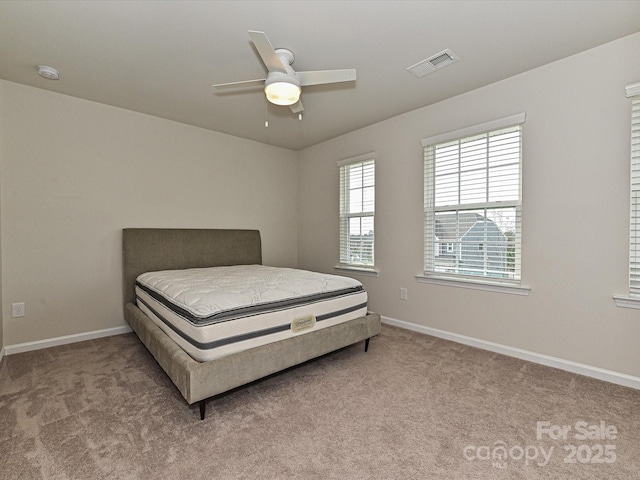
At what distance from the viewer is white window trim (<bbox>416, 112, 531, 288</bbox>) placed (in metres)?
2.76

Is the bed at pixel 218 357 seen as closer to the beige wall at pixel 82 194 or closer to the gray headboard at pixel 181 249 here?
the gray headboard at pixel 181 249

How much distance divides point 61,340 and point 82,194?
1.53 metres

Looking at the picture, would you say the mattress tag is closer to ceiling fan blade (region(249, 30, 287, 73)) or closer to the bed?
the bed

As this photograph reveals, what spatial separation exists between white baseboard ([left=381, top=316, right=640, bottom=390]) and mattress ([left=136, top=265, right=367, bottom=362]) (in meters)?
1.08

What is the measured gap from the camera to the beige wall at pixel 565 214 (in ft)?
7.48

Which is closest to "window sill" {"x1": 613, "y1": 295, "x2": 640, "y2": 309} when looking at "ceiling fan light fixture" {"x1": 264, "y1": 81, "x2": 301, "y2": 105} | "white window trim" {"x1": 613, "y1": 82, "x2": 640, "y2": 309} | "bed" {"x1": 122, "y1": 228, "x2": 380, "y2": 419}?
"white window trim" {"x1": 613, "y1": 82, "x2": 640, "y2": 309}

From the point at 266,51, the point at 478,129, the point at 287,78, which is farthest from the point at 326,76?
the point at 478,129

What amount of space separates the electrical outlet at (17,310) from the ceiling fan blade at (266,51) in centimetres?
322

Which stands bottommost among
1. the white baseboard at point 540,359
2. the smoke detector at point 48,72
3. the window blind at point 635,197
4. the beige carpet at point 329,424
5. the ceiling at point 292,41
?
the beige carpet at point 329,424

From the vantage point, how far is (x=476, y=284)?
120 inches

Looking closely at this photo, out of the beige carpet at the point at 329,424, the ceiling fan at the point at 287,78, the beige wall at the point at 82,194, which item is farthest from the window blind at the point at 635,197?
the beige wall at the point at 82,194

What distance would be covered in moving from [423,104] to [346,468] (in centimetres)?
336

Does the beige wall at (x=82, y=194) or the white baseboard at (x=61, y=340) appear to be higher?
the beige wall at (x=82, y=194)

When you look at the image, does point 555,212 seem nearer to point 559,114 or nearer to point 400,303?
point 559,114
